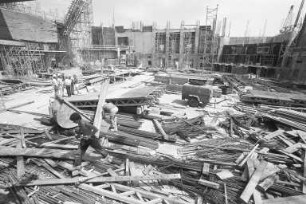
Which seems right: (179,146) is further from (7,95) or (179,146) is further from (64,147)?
(7,95)

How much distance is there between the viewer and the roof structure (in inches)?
829

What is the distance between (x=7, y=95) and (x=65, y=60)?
17657 millimetres

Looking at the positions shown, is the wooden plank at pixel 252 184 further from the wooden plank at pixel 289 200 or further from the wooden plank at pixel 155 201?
the wooden plank at pixel 155 201

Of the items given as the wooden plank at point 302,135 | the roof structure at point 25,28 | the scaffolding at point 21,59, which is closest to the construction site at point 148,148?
the wooden plank at point 302,135

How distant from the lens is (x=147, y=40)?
139 feet

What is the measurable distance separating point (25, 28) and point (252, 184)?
3097 centimetres

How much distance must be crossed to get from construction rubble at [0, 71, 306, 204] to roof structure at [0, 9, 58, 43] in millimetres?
20422

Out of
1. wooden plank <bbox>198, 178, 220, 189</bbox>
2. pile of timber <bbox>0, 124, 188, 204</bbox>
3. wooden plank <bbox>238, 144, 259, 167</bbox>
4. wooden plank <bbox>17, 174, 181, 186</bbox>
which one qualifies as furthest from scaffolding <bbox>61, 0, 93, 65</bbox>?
wooden plank <bbox>198, 178, 220, 189</bbox>

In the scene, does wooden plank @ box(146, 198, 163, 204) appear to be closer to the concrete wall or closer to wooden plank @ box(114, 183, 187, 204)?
wooden plank @ box(114, 183, 187, 204)

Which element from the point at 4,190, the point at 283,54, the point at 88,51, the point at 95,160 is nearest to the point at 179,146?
the point at 95,160

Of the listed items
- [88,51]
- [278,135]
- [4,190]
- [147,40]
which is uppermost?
[147,40]

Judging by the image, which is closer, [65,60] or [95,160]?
[95,160]

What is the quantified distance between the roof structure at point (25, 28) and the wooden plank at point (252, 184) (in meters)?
29.2

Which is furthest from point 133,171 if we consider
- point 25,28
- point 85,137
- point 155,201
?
point 25,28
